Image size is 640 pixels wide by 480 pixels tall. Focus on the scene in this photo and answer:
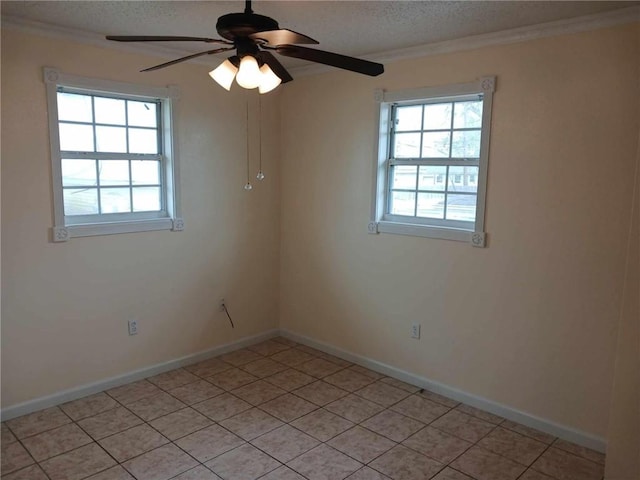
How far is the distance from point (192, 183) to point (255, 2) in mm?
1741

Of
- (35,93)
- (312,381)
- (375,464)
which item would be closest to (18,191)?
(35,93)

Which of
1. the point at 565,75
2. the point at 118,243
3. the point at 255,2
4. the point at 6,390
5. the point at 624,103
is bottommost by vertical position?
the point at 6,390

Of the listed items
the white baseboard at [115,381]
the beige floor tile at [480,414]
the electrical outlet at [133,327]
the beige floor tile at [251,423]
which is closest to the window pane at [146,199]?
the electrical outlet at [133,327]

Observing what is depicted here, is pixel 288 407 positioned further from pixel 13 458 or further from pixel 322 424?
pixel 13 458

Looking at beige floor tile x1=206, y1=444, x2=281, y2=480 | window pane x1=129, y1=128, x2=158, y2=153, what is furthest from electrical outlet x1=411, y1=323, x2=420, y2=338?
window pane x1=129, y1=128, x2=158, y2=153

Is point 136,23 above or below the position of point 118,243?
above

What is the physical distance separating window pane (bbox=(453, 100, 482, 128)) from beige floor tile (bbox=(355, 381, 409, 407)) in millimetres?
2003

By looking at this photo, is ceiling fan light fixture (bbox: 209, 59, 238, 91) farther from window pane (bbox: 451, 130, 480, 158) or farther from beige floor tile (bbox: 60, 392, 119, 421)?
beige floor tile (bbox: 60, 392, 119, 421)

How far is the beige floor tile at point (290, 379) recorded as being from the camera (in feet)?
12.3

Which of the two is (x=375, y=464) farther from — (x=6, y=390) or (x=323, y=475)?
(x=6, y=390)

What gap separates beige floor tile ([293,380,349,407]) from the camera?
139 inches

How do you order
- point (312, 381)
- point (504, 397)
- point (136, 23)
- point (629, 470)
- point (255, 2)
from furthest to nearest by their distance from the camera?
point (312, 381) < point (504, 397) < point (136, 23) < point (255, 2) < point (629, 470)

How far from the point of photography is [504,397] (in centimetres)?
330

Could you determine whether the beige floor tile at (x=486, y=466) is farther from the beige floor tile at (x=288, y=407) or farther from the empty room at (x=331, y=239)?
the beige floor tile at (x=288, y=407)
